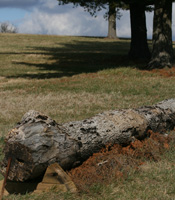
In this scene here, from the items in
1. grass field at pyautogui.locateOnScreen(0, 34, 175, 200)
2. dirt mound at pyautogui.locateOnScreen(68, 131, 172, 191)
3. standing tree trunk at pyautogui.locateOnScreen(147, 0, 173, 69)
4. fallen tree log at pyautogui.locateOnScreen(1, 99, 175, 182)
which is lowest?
grass field at pyautogui.locateOnScreen(0, 34, 175, 200)

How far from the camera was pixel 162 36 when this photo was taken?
2020 centimetres

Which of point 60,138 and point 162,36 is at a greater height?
point 162,36

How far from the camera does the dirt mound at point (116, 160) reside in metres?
5.78

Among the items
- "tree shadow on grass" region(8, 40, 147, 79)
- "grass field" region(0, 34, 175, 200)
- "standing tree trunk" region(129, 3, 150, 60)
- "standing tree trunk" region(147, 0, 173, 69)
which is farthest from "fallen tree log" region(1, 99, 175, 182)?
"standing tree trunk" region(129, 3, 150, 60)

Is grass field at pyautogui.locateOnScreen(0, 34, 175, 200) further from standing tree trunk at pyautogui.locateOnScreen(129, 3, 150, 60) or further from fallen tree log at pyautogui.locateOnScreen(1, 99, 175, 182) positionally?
standing tree trunk at pyautogui.locateOnScreen(129, 3, 150, 60)

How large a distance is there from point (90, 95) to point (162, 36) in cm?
747

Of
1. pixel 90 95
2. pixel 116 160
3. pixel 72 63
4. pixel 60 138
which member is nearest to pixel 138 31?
pixel 72 63

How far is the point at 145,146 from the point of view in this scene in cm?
702

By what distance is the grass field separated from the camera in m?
5.64

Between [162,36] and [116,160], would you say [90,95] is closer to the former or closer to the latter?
[162,36]

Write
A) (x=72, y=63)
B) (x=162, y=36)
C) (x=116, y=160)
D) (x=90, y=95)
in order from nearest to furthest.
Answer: (x=116, y=160)
(x=90, y=95)
(x=162, y=36)
(x=72, y=63)

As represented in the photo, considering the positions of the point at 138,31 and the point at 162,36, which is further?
the point at 138,31

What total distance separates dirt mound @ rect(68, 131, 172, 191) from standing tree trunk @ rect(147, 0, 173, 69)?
42.6ft

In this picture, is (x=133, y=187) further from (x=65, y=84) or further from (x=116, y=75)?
(x=116, y=75)
